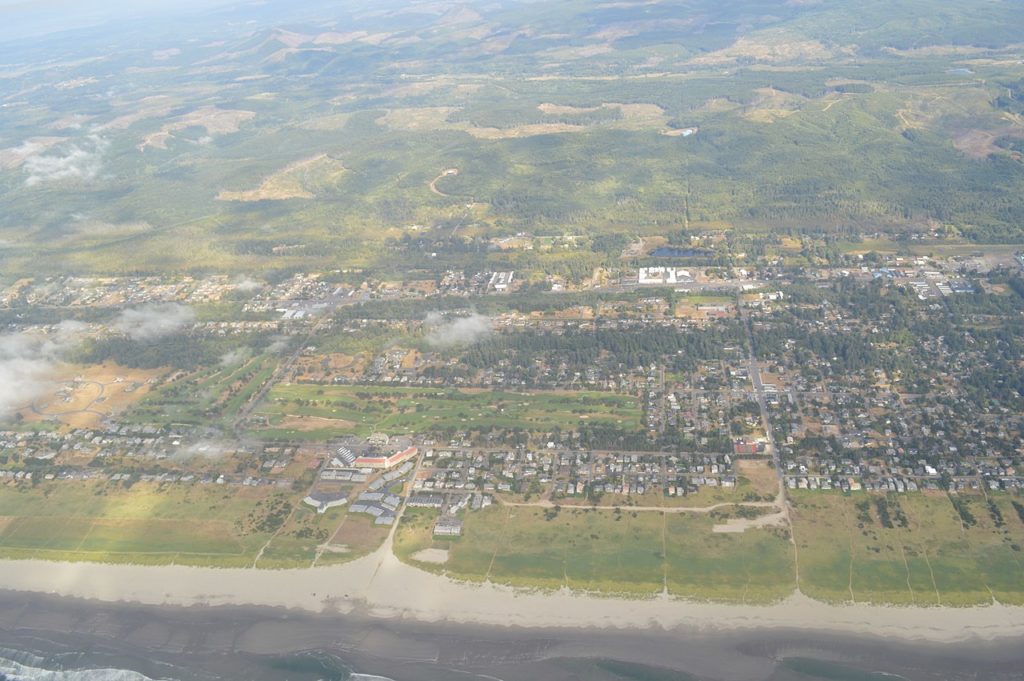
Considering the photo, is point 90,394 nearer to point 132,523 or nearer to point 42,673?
point 132,523

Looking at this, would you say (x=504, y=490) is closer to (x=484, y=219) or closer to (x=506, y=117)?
(x=484, y=219)

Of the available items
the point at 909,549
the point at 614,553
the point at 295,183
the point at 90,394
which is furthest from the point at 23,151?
the point at 909,549

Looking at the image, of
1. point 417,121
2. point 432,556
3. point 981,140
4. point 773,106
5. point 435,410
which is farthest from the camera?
point 417,121

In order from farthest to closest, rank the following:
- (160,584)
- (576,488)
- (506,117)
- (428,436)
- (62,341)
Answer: (506,117) → (62,341) → (428,436) → (576,488) → (160,584)

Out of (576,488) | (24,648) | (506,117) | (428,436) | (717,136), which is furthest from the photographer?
(506,117)

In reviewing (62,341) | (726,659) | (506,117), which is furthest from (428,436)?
(506,117)
